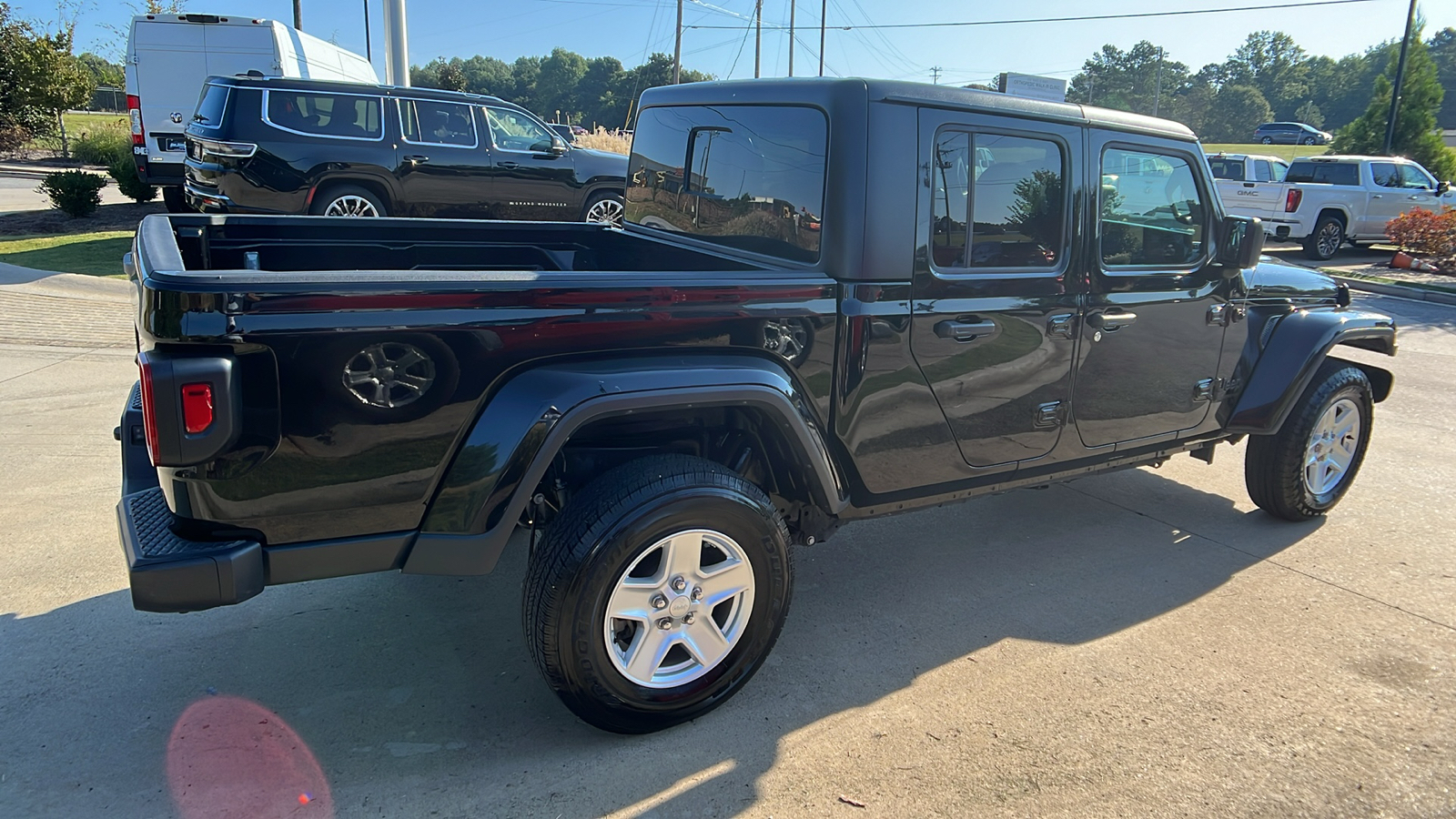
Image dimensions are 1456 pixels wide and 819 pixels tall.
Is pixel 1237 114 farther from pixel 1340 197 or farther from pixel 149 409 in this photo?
pixel 149 409

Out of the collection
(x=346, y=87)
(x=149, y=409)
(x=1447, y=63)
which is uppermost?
(x=1447, y=63)

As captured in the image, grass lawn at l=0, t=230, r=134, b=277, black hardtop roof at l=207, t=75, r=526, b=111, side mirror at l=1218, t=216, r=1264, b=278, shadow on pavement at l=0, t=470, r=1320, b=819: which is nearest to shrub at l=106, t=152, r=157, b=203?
grass lawn at l=0, t=230, r=134, b=277

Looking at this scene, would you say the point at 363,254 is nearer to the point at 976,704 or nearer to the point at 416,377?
the point at 416,377

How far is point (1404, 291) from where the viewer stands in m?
12.6

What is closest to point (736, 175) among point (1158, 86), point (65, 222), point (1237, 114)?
point (65, 222)

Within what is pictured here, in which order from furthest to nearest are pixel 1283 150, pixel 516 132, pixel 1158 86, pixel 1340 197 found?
pixel 1158 86
pixel 1283 150
pixel 1340 197
pixel 516 132

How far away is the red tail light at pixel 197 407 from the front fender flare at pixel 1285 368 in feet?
13.3

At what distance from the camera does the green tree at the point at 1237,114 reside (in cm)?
8069

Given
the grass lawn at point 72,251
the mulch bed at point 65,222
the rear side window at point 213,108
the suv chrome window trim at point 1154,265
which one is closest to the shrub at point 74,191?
the mulch bed at point 65,222

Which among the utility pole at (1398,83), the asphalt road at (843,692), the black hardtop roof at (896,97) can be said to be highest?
the utility pole at (1398,83)

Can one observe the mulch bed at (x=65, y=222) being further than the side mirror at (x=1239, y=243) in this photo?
Yes

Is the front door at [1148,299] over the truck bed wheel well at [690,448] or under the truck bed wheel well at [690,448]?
over

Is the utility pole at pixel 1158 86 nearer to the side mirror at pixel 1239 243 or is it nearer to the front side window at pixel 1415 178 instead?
the front side window at pixel 1415 178

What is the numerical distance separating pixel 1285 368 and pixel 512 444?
358 cm
